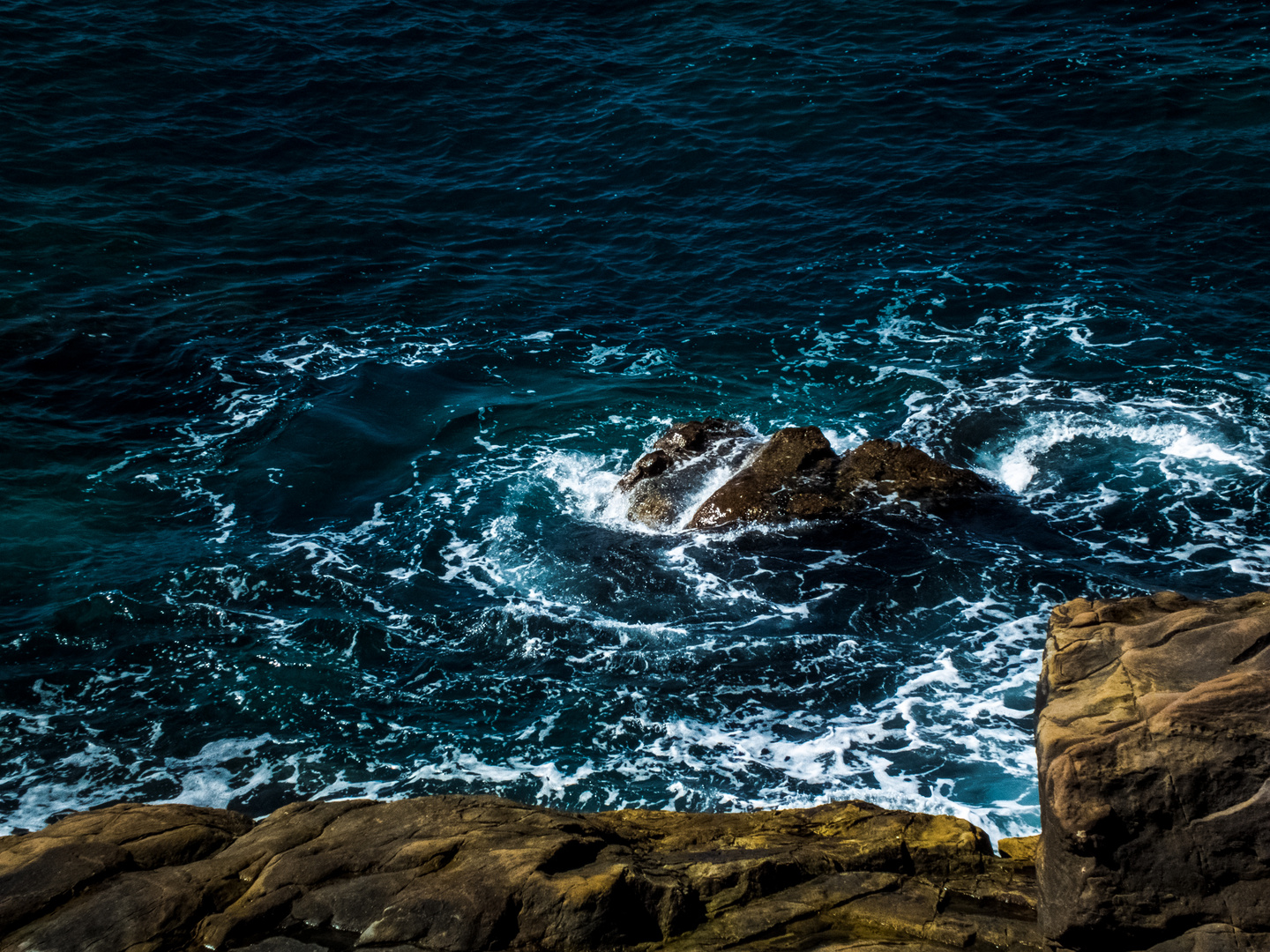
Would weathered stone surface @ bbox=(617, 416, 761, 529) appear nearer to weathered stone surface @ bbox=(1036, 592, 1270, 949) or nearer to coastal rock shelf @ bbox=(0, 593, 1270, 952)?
coastal rock shelf @ bbox=(0, 593, 1270, 952)

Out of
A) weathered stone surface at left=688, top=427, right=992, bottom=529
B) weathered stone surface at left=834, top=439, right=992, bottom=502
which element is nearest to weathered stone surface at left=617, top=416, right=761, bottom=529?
weathered stone surface at left=688, top=427, right=992, bottom=529

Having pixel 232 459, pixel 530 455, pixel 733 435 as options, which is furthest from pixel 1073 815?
pixel 232 459

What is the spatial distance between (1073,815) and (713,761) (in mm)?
5869

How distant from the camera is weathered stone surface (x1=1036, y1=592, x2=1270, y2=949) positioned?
6.69 meters

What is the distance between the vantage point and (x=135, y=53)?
31.8 metres

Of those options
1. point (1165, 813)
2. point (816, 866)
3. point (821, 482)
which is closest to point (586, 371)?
point (821, 482)

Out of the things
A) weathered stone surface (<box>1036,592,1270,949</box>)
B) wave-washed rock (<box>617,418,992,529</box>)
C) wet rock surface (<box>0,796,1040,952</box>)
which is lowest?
wave-washed rock (<box>617,418,992,529</box>)

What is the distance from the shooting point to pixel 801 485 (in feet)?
53.9

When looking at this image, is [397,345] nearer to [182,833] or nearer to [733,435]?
[733,435]

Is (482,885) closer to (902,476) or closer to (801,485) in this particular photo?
(801,485)

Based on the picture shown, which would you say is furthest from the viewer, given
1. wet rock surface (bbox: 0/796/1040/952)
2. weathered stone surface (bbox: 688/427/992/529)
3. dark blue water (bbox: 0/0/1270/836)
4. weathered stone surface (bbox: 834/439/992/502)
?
weathered stone surface (bbox: 834/439/992/502)

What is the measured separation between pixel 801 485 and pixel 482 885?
400 inches

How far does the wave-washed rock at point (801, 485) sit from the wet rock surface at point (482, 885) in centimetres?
752

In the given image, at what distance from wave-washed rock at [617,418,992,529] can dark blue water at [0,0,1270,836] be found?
20.8 inches
